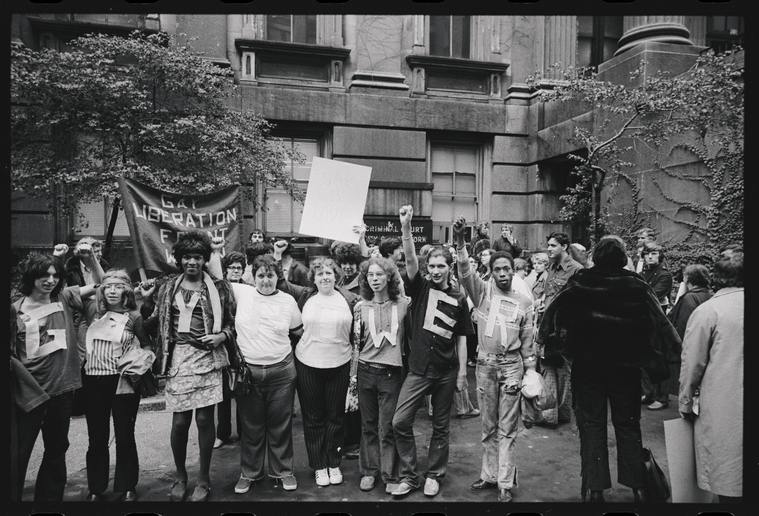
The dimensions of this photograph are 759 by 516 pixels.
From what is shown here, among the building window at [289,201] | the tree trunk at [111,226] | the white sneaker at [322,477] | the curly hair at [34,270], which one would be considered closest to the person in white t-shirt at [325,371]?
the white sneaker at [322,477]

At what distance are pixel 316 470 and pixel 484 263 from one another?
3872mm

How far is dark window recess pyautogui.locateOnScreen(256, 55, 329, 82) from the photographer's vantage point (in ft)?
39.4

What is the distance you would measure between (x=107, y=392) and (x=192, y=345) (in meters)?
0.78

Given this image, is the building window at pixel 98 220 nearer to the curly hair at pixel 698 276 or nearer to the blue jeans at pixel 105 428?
the blue jeans at pixel 105 428

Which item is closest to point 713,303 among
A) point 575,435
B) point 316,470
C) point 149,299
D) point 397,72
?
point 575,435

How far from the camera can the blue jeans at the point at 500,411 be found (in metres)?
4.53

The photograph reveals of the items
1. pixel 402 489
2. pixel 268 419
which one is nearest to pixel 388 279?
pixel 268 419

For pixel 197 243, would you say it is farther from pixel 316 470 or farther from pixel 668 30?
pixel 668 30

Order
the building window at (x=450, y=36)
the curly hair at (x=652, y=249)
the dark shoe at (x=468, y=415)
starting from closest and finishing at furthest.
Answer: the dark shoe at (x=468, y=415) → the curly hair at (x=652, y=249) → the building window at (x=450, y=36)

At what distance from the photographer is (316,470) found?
4.85m

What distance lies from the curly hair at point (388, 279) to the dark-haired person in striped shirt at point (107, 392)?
1.96 meters

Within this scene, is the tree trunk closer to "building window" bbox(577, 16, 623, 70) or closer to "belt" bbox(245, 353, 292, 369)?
"belt" bbox(245, 353, 292, 369)

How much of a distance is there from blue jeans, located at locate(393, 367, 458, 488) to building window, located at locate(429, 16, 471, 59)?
1057cm

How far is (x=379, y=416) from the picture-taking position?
4.71 m
